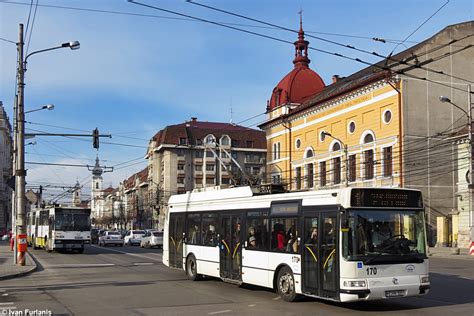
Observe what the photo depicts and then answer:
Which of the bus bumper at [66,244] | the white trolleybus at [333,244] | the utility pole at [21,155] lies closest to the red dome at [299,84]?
the bus bumper at [66,244]

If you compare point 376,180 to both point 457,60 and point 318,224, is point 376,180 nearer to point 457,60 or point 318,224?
point 457,60

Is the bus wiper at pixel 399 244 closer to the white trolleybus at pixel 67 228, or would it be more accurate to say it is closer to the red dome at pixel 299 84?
the white trolleybus at pixel 67 228

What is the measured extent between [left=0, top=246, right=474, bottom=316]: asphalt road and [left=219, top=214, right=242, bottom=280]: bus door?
1.57 feet

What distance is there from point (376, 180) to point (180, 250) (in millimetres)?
31974

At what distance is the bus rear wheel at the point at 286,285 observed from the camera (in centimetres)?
1316

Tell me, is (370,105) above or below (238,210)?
above

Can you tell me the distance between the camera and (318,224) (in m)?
12.6

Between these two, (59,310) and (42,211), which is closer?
(59,310)

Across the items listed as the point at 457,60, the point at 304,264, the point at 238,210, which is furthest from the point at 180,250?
the point at 457,60

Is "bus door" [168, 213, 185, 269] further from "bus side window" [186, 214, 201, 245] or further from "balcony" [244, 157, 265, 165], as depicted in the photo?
"balcony" [244, 157, 265, 165]

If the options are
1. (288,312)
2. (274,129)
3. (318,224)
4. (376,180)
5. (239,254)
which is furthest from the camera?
(274,129)

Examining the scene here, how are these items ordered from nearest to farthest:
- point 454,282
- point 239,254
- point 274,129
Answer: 1. point 239,254
2. point 454,282
3. point 274,129

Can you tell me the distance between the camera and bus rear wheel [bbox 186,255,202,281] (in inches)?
717

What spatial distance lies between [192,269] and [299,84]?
1977 inches
